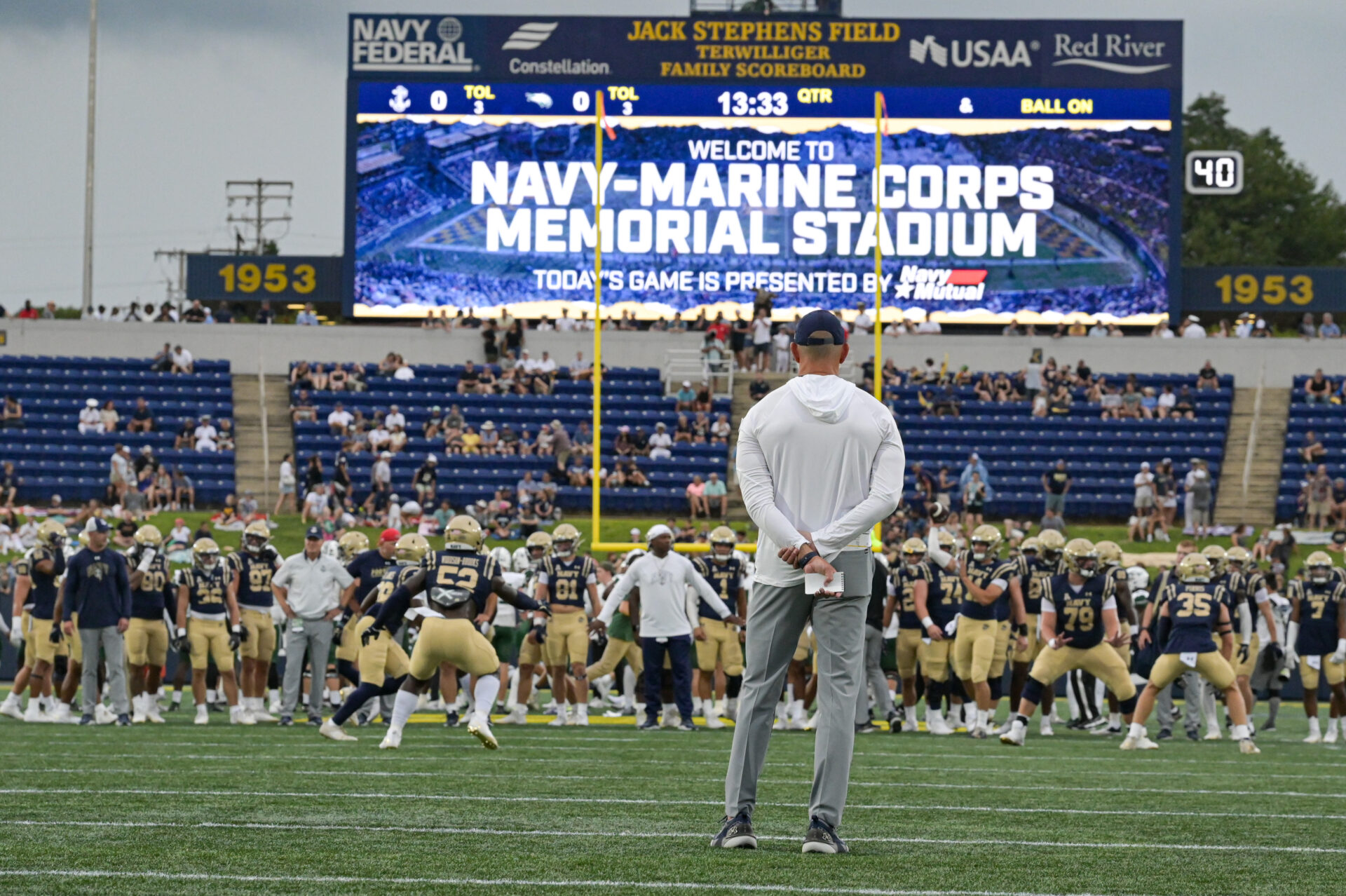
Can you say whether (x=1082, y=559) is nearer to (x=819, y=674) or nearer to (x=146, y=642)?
(x=819, y=674)

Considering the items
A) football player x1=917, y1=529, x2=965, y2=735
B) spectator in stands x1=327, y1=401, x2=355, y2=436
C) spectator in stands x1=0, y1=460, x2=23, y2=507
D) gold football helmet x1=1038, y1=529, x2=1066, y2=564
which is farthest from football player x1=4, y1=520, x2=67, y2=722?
spectator in stands x1=327, y1=401, x2=355, y2=436

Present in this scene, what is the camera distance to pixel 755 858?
5.25 meters

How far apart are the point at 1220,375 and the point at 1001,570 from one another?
20.0 metres

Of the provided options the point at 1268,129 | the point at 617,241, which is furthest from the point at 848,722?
the point at 1268,129

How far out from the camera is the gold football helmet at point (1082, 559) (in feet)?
38.0

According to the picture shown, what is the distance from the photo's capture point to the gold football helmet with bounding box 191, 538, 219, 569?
13.0m

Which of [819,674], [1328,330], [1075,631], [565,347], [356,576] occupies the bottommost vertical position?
[1075,631]

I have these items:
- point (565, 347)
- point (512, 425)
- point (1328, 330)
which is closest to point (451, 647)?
point (512, 425)

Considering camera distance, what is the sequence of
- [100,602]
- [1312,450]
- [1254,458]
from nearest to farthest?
[100,602]
[1312,450]
[1254,458]

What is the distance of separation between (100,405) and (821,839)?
25797mm

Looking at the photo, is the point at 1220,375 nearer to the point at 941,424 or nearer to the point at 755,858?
the point at 941,424

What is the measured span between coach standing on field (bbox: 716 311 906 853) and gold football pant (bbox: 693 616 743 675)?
8352 millimetres

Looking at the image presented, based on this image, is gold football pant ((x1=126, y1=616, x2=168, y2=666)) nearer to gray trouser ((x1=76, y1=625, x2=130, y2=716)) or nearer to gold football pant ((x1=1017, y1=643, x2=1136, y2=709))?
gray trouser ((x1=76, y1=625, x2=130, y2=716))

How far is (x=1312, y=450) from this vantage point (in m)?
27.1
